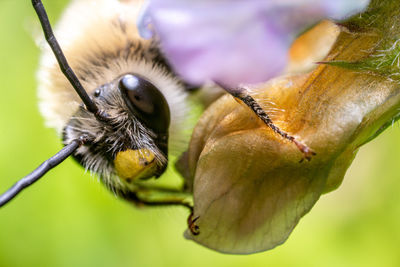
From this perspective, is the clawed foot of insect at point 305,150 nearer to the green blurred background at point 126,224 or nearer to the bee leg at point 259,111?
the bee leg at point 259,111

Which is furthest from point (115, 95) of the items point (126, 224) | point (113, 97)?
point (126, 224)

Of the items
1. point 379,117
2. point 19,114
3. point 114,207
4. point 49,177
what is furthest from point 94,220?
point 379,117

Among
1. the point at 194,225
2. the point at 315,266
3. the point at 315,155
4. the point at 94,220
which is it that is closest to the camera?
the point at 315,155

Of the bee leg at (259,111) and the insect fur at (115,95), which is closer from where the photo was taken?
the bee leg at (259,111)

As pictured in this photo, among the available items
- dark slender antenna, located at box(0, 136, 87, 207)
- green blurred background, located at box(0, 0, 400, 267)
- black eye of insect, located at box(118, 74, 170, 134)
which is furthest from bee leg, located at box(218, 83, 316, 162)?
green blurred background, located at box(0, 0, 400, 267)

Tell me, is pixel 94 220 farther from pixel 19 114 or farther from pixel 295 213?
pixel 295 213

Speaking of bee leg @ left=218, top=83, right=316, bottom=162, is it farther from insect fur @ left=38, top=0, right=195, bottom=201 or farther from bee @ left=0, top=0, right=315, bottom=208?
insect fur @ left=38, top=0, right=195, bottom=201

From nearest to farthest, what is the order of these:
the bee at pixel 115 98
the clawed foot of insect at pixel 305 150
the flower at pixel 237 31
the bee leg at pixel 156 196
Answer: the flower at pixel 237 31, the clawed foot of insect at pixel 305 150, the bee at pixel 115 98, the bee leg at pixel 156 196

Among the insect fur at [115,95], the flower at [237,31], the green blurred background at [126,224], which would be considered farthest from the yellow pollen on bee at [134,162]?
the green blurred background at [126,224]
